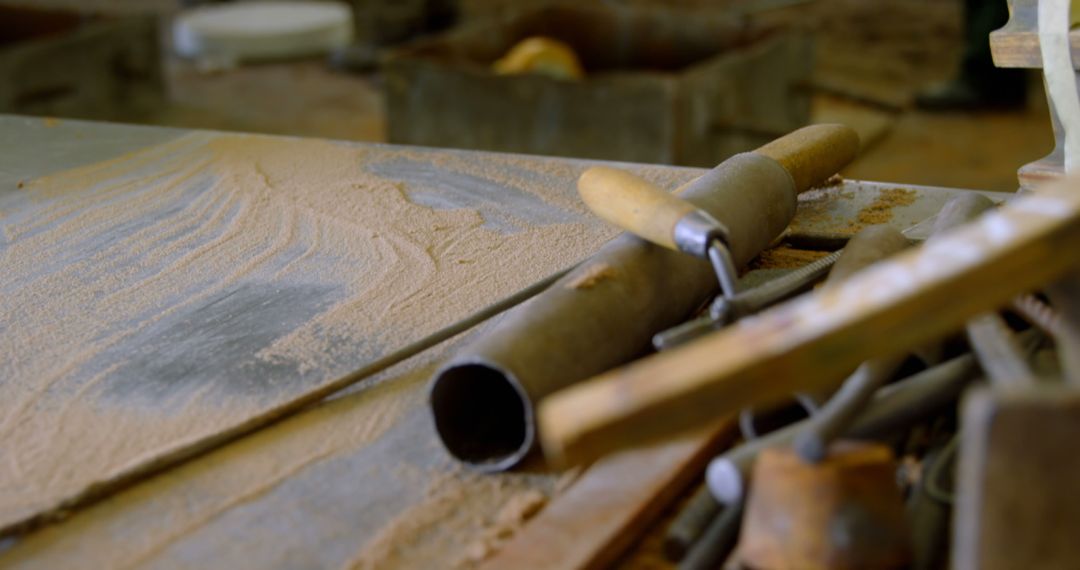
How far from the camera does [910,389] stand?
988 millimetres

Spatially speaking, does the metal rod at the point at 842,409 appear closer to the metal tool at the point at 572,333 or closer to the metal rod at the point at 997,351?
the metal rod at the point at 997,351

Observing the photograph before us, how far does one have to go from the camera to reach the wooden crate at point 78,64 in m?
4.34

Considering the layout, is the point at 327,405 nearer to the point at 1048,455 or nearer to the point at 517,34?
the point at 1048,455

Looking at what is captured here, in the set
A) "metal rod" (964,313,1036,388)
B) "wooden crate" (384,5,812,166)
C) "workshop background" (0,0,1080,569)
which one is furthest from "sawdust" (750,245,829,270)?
"wooden crate" (384,5,812,166)

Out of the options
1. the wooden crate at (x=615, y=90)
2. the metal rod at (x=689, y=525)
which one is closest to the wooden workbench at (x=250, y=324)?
the metal rod at (x=689, y=525)

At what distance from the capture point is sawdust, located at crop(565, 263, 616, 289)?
116 cm

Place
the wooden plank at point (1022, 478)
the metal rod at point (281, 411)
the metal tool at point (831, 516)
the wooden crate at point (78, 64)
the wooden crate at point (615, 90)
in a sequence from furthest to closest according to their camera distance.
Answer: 1. the wooden crate at point (78, 64)
2. the wooden crate at point (615, 90)
3. the metal rod at point (281, 411)
4. the metal tool at point (831, 516)
5. the wooden plank at point (1022, 478)

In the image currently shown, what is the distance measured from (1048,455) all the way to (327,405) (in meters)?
0.75

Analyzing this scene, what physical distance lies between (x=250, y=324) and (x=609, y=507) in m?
0.62

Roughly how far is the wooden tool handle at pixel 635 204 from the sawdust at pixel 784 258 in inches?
10.1

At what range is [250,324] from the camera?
138 centimetres

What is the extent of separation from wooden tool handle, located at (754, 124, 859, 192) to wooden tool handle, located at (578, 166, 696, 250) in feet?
1.00

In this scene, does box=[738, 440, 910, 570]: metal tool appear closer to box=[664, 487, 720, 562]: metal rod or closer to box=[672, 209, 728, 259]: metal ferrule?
box=[664, 487, 720, 562]: metal rod

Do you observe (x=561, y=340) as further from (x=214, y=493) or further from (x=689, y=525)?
(x=214, y=493)
